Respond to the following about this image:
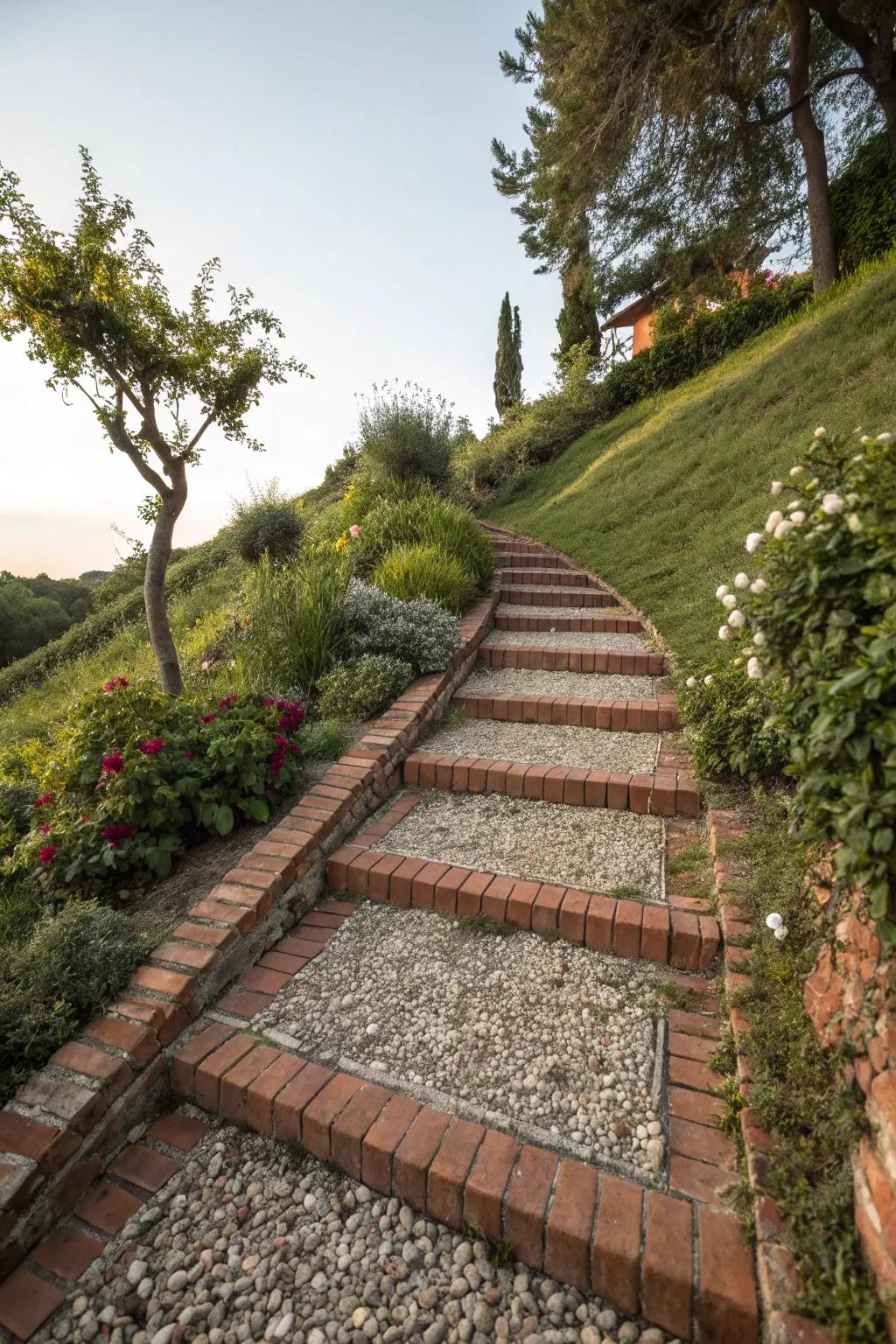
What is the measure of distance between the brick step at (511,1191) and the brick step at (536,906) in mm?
766

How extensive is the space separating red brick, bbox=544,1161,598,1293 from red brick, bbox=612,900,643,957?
81 cm

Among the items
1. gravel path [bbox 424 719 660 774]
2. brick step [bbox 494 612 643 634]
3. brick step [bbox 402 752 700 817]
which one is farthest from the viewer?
brick step [bbox 494 612 643 634]

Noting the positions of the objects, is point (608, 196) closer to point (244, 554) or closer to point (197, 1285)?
point (244, 554)

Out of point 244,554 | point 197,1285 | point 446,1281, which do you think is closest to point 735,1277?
point 446,1281

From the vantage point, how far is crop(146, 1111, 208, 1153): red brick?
180cm

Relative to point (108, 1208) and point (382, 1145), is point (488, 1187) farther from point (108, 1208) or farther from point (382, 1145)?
point (108, 1208)

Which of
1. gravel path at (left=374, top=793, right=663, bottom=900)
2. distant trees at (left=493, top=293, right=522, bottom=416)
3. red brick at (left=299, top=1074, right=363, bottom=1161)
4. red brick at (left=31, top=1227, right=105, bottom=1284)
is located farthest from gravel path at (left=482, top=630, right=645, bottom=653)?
distant trees at (left=493, top=293, right=522, bottom=416)

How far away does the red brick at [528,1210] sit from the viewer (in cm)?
142

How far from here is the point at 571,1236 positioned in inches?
54.0

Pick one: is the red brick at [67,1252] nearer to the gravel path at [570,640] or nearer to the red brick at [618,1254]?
the red brick at [618,1254]

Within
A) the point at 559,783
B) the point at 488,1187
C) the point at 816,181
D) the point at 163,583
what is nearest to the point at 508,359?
the point at 816,181

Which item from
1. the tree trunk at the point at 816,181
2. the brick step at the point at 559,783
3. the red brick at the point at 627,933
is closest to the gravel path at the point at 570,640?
the brick step at the point at 559,783

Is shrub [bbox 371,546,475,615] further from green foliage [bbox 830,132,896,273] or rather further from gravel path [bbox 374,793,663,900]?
green foliage [bbox 830,132,896,273]

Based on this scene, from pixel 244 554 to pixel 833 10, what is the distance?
11293mm
